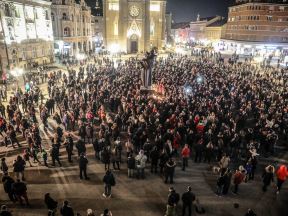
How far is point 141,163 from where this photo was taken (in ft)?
37.4

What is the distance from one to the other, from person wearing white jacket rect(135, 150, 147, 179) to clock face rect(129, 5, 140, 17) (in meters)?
59.9

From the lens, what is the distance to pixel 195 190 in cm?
1098

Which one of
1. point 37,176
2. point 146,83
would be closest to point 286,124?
point 146,83

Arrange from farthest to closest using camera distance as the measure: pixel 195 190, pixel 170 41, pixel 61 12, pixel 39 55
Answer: pixel 170 41 → pixel 61 12 → pixel 39 55 → pixel 195 190

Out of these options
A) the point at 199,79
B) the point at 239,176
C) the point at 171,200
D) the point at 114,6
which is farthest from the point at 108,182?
the point at 114,6

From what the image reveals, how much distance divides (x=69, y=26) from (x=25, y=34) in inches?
711

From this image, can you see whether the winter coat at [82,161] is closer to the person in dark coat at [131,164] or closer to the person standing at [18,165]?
the person in dark coat at [131,164]

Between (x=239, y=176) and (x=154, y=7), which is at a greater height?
(x=154, y=7)

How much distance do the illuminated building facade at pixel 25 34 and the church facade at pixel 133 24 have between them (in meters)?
20.6

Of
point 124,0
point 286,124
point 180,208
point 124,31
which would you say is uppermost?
point 124,0

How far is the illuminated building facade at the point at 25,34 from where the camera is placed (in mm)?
35938

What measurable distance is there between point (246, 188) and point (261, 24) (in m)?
64.8

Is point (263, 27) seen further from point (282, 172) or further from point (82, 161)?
point (82, 161)

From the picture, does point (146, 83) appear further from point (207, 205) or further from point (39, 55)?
point (39, 55)
